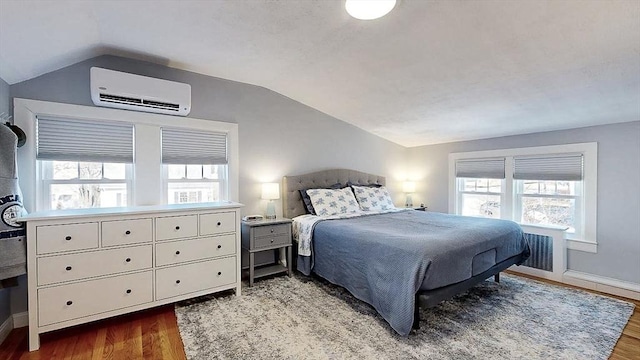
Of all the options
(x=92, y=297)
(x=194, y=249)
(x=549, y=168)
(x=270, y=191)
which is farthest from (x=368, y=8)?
(x=549, y=168)

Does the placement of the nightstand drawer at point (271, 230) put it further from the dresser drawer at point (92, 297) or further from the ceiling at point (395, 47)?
the ceiling at point (395, 47)

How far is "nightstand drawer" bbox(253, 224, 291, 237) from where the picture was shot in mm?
3180

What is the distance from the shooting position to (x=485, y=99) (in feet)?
10.0

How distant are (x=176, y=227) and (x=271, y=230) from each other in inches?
40.4

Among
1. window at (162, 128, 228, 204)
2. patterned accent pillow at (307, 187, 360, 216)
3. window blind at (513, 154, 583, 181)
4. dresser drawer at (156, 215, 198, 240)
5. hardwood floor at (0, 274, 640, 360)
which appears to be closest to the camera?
hardwood floor at (0, 274, 640, 360)

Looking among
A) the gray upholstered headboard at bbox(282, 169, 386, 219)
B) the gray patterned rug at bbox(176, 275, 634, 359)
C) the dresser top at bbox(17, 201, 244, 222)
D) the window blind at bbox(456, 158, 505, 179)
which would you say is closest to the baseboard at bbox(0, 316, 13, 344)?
the dresser top at bbox(17, 201, 244, 222)

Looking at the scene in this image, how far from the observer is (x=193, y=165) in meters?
3.29

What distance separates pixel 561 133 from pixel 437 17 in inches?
107

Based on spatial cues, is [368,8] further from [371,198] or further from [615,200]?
[615,200]

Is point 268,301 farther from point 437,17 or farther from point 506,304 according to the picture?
point 437,17

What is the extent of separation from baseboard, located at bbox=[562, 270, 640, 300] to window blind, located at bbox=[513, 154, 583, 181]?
113cm

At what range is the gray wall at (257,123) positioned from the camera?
2549 millimetres

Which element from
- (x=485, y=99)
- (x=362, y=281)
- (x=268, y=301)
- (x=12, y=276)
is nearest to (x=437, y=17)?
(x=485, y=99)

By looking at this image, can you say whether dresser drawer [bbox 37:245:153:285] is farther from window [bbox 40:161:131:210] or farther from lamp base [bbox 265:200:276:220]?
lamp base [bbox 265:200:276:220]
